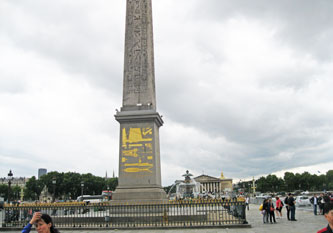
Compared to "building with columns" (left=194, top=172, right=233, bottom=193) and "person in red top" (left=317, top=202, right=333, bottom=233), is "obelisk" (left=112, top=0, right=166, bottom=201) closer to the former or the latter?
"person in red top" (left=317, top=202, right=333, bottom=233)

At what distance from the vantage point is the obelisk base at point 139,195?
53.2 feet

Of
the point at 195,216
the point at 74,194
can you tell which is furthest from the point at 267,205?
the point at 74,194

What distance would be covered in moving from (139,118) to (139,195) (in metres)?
4.15

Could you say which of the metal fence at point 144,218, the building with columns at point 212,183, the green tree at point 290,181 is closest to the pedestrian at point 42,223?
the metal fence at point 144,218

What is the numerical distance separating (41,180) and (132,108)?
79914mm

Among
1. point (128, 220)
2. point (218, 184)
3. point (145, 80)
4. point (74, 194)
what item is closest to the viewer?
point (128, 220)

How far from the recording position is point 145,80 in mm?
18594

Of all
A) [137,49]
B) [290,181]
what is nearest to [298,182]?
[290,181]

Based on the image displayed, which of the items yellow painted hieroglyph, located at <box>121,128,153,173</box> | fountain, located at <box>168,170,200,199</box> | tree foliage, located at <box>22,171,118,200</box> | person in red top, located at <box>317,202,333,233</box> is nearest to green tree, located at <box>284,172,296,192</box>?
tree foliage, located at <box>22,171,118,200</box>

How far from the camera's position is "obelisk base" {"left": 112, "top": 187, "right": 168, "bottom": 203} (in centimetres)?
1620

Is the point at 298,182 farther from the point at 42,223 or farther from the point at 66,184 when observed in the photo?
the point at 42,223

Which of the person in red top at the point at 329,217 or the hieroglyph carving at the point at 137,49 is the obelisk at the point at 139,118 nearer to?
the hieroglyph carving at the point at 137,49

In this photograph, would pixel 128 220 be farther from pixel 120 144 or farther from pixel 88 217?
pixel 120 144

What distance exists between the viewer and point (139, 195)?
1628 cm
